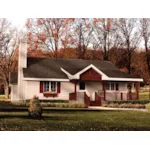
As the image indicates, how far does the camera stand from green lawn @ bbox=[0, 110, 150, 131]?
15047 mm

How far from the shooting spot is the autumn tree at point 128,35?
16.9 metres

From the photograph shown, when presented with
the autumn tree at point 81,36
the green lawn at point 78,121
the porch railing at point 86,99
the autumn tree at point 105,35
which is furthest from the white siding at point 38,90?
the autumn tree at point 105,35

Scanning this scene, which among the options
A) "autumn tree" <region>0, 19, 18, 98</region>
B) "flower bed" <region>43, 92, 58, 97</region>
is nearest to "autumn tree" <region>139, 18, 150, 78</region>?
"flower bed" <region>43, 92, 58, 97</region>

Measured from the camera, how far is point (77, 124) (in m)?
15.4

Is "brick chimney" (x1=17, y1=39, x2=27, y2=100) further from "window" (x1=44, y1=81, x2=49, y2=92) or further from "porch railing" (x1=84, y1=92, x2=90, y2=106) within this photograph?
"porch railing" (x1=84, y1=92, x2=90, y2=106)

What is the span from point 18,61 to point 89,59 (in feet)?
10.6

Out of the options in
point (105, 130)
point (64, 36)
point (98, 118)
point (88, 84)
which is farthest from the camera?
point (88, 84)

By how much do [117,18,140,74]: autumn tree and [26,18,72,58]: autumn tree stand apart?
232 centimetres

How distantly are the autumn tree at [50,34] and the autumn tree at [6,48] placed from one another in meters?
0.78

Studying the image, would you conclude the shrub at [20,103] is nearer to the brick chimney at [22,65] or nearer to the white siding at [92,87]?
the brick chimney at [22,65]

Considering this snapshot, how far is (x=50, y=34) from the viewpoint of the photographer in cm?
1736

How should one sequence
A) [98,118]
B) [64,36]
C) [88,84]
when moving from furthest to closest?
[88,84], [64,36], [98,118]
